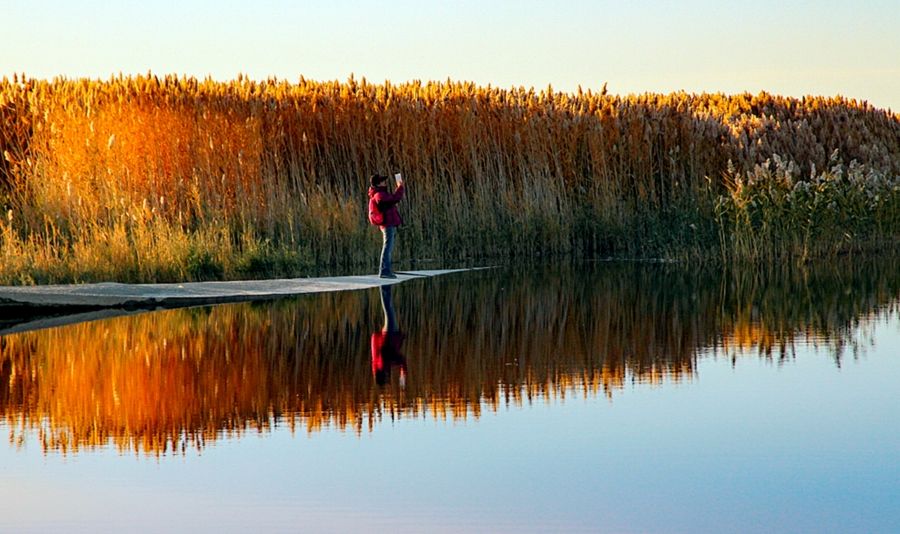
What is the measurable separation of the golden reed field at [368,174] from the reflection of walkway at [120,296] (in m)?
1.73

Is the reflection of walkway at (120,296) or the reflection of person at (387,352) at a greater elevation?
the reflection of walkway at (120,296)

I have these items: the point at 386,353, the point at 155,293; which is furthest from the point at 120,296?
the point at 386,353

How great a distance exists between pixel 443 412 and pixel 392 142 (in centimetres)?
1686

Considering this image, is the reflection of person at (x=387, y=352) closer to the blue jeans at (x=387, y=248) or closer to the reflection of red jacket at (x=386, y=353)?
the reflection of red jacket at (x=386, y=353)

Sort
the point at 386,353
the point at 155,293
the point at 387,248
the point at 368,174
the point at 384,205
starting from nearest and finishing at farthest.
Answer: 1. the point at 386,353
2. the point at 155,293
3. the point at 384,205
4. the point at 387,248
5. the point at 368,174

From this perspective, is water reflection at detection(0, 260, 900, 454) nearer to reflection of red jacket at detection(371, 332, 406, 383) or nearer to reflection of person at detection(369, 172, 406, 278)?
reflection of red jacket at detection(371, 332, 406, 383)

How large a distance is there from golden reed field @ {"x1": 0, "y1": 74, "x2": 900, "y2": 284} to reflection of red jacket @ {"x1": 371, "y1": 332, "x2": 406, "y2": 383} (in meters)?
6.41

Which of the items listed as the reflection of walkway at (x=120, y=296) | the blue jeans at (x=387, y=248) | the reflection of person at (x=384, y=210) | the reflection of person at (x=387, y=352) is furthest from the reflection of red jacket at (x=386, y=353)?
the blue jeans at (x=387, y=248)

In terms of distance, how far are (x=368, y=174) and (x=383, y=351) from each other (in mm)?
13490

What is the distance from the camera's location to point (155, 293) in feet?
55.6

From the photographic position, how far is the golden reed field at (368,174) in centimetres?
2172

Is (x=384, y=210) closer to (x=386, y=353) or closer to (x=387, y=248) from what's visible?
(x=387, y=248)

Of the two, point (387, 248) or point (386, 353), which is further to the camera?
point (387, 248)

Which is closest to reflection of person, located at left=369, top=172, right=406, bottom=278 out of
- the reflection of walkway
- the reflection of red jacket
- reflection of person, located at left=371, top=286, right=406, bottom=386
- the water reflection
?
the water reflection
